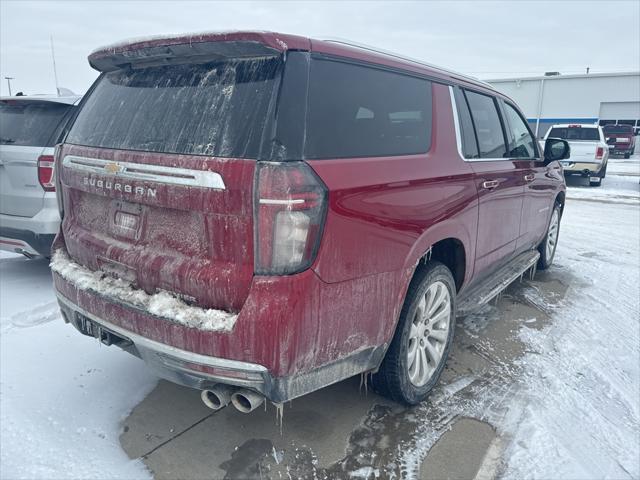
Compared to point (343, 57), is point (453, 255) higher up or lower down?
lower down

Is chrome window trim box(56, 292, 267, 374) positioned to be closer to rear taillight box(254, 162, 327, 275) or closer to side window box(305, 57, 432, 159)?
rear taillight box(254, 162, 327, 275)

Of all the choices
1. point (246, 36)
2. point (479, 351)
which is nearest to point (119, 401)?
point (246, 36)

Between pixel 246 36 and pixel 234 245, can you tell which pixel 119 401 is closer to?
pixel 234 245

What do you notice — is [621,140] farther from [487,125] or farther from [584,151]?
[487,125]

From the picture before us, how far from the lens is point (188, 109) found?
218 centimetres

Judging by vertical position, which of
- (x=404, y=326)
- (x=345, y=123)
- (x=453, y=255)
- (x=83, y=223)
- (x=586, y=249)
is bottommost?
(x=586, y=249)


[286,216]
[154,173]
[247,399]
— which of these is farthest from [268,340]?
[154,173]

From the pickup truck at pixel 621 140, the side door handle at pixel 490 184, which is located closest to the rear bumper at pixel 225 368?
the side door handle at pixel 490 184

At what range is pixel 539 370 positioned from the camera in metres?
3.34

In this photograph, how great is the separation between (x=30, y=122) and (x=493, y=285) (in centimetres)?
438

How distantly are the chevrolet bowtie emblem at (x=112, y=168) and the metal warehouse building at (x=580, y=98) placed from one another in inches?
1412

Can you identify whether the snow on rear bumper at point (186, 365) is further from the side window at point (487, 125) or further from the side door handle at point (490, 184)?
the side window at point (487, 125)

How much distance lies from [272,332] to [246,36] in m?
1.20

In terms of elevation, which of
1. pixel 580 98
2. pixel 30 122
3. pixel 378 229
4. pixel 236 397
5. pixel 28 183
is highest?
pixel 580 98
